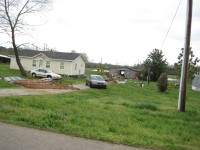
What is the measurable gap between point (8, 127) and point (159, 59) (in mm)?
62349

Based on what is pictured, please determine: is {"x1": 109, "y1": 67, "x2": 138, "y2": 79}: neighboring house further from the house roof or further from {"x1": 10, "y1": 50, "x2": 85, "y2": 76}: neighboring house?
the house roof

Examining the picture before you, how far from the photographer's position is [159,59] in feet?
224

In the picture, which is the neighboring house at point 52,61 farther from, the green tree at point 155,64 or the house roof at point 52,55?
the green tree at point 155,64

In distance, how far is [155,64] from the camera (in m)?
68.2

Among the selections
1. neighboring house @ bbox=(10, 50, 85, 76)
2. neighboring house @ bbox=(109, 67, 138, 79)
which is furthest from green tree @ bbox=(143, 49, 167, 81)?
neighboring house @ bbox=(10, 50, 85, 76)

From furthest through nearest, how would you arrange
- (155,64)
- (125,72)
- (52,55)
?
(125,72)
(155,64)
(52,55)

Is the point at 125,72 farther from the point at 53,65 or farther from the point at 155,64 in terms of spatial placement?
the point at 53,65

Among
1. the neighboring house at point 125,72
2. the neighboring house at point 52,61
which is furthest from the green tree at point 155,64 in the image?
the neighboring house at point 52,61

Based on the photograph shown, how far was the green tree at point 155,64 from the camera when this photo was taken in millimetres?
68062

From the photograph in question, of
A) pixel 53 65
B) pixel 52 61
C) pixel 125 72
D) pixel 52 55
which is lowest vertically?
pixel 125 72

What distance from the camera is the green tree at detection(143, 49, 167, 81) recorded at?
68.1 m

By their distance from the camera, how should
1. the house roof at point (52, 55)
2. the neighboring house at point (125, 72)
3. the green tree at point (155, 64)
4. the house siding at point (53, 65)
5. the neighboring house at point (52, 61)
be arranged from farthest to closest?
the neighboring house at point (125, 72) → the green tree at point (155, 64) → the house roof at point (52, 55) → the neighboring house at point (52, 61) → the house siding at point (53, 65)

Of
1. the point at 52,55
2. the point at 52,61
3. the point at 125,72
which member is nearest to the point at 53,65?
the point at 52,61

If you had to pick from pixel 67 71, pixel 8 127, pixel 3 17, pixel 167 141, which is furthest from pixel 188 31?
pixel 67 71
